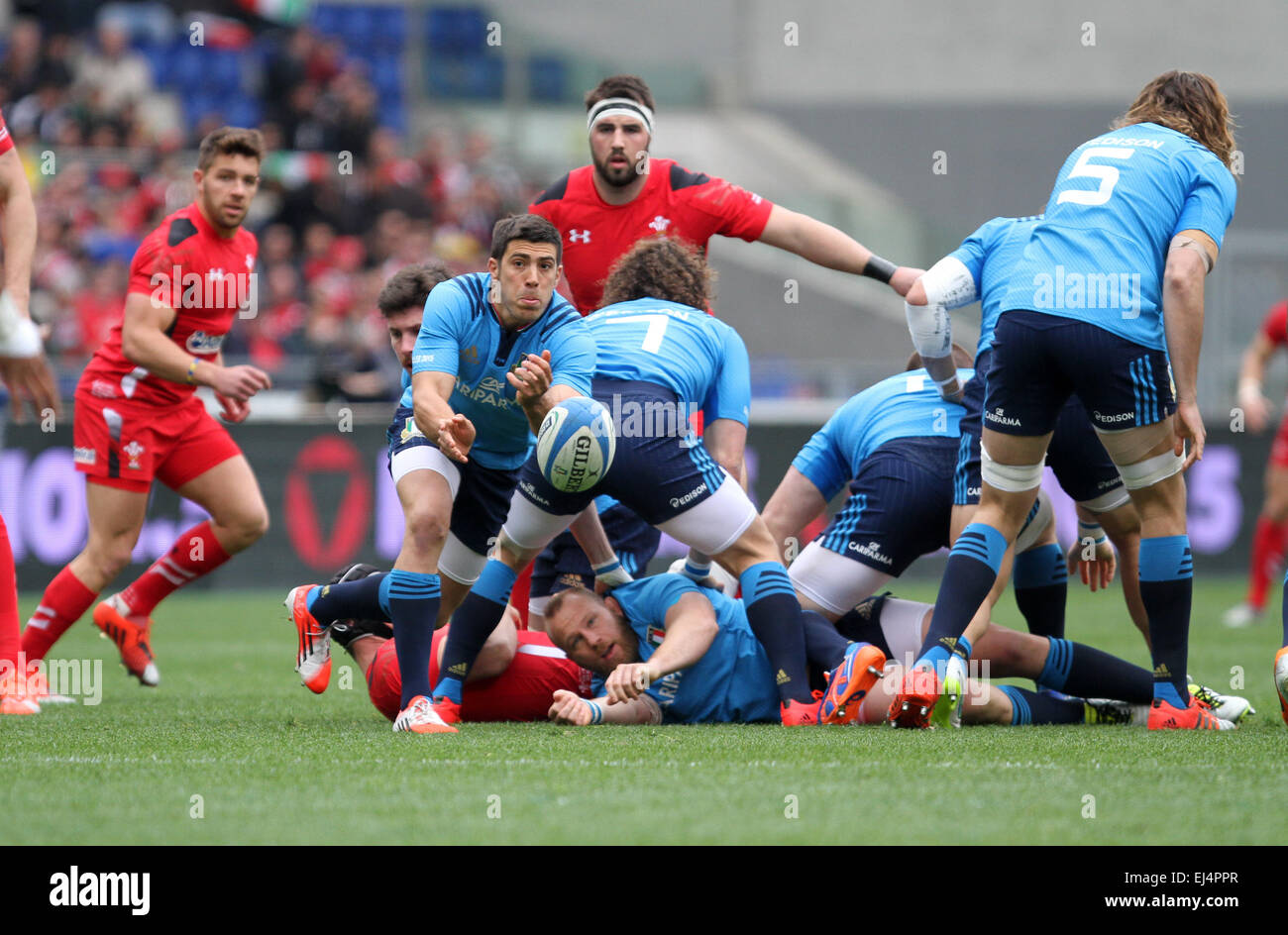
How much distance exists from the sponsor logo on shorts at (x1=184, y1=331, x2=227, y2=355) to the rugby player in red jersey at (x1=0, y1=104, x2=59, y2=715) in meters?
1.32

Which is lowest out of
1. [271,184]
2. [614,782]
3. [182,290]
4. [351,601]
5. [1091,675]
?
[1091,675]

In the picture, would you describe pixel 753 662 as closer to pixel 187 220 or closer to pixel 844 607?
pixel 844 607

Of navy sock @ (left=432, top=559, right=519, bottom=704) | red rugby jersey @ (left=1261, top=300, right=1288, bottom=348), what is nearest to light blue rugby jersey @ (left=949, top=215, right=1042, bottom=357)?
navy sock @ (left=432, top=559, right=519, bottom=704)

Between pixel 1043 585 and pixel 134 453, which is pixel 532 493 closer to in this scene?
pixel 1043 585

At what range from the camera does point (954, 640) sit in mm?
5016

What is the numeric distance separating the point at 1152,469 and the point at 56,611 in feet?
15.1

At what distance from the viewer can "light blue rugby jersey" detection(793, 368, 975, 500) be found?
612 centimetres

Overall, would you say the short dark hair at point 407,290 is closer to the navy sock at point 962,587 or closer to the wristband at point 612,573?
the wristband at point 612,573

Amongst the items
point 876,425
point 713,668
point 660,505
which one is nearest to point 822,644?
point 713,668

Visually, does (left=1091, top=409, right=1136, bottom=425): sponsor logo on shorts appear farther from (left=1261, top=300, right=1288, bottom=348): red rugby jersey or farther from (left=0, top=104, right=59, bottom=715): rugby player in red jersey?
(left=1261, top=300, right=1288, bottom=348): red rugby jersey

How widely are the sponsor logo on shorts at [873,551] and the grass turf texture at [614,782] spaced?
2.77 feet

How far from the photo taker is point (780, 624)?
17.5 feet
